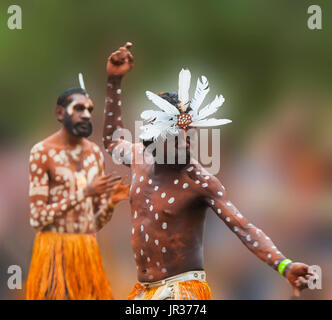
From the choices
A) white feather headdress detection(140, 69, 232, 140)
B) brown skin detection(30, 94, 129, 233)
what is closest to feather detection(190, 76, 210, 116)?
white feather headdress detection(140, 69, 232, 140)

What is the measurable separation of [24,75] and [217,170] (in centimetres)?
151

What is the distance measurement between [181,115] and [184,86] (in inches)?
4.9

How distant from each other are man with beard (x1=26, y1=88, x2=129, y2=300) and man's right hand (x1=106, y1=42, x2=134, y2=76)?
0.54 meters

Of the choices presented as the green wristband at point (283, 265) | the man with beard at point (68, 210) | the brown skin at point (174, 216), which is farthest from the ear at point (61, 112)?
the green wristband at point (283, 265)

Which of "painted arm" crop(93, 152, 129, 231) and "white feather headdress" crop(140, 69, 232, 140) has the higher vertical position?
"white feather headdress" crop(140, 69, 232, 140)

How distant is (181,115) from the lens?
9.71 ft

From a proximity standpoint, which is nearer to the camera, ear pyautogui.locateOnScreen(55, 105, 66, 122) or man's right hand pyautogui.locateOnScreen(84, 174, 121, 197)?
man's right hand pyautogui.locateOnScreen(84, 174, 121, 197)

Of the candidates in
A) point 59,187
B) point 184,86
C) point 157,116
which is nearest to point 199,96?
point 184,86

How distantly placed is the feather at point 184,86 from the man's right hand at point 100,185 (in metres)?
0.85

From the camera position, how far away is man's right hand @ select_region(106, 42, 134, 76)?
3.43 meters

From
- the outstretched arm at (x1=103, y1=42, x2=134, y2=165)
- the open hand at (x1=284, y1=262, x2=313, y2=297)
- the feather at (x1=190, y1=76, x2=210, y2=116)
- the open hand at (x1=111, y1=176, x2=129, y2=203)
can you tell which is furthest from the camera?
the open hand at (x1=111, y1=176, x2=129, y2=203)

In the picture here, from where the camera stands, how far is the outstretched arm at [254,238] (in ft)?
8.28

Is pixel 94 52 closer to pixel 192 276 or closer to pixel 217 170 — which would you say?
pixel 217 170

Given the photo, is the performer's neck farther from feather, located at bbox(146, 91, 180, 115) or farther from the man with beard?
feather, located at bbox(146, 91, 180, 115)
